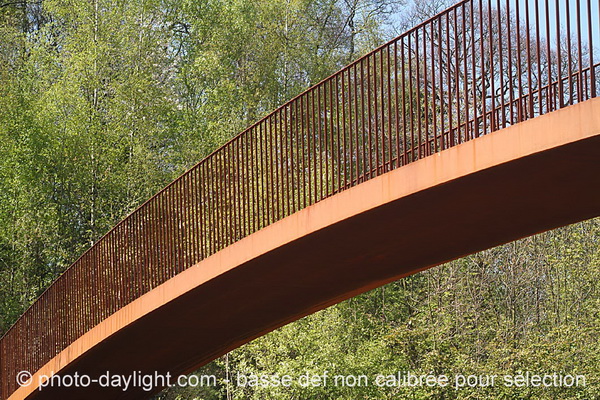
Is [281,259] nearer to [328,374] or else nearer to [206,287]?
[206,287]

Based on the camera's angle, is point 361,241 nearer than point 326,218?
No

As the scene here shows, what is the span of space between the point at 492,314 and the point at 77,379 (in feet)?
30.7

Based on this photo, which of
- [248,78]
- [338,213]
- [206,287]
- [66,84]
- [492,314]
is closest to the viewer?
[338,213]

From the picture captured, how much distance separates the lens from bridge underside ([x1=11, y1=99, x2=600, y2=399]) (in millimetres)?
6184

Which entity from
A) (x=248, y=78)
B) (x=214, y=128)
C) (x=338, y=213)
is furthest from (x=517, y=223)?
(x=248, y=78)

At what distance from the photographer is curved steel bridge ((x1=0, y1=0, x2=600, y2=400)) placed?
628 cm

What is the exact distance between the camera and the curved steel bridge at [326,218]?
20.6ft

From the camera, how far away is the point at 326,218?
8.02m

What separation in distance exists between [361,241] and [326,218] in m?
0.61

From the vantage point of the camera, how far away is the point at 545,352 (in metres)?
17.8

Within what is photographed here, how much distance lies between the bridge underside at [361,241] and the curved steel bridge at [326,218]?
0.02 m

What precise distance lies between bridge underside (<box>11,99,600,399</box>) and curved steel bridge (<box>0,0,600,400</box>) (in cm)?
2

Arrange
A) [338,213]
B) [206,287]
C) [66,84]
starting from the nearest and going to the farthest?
[338,213] → [206,287] → [66,84]

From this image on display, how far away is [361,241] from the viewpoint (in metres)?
8.49
